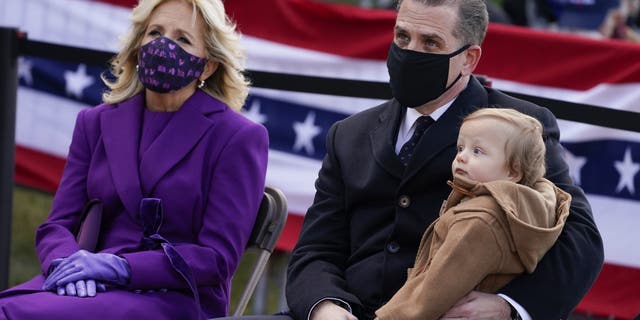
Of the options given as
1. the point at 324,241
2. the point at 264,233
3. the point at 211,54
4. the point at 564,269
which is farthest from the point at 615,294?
the point at 211,54

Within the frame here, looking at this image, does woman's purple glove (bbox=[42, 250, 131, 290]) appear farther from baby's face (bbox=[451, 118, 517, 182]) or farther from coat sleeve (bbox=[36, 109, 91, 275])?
baby's face (bbox=[451, 118, 517, 182])

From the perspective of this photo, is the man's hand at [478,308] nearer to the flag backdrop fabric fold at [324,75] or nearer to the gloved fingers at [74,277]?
the gloved fingers at [74,277]

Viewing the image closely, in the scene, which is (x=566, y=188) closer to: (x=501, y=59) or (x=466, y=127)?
(x=466, y=127)

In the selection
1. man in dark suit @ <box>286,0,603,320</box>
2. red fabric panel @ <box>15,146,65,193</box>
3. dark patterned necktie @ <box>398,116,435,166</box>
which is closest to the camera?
man in dark suit @ <box>286,0,603,320</box>

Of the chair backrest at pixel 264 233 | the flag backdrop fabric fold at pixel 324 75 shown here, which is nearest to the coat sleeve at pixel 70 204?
the chair backrest at pixel 264 233

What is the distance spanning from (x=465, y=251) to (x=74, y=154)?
1782mm

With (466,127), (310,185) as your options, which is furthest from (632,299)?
(466,127)

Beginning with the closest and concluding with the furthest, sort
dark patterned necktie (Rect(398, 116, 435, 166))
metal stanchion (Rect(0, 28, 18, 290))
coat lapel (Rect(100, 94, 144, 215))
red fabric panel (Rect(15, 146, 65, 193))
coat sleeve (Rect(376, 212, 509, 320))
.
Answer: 1. coat sleeve (Rect(376, 212, 509, 320))
2. dark patterned necktie (Rect(398, 116, 435, 166))
3. coat lapel (Rect(100, 94, 144, 215))
4. metal stanchion (Rect(0, 28, 18, 290))
5. red fabric panel (Rect(15, 146, 65, 193))

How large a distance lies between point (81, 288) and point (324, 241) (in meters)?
0.84

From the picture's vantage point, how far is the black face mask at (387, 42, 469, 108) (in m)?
3.90

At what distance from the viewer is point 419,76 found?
3904 mm

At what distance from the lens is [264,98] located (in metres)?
6.74

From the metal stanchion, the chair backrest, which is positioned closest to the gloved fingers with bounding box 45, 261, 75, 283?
the chair backrest

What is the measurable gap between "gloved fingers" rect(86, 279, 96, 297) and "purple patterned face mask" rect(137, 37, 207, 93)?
799mm
